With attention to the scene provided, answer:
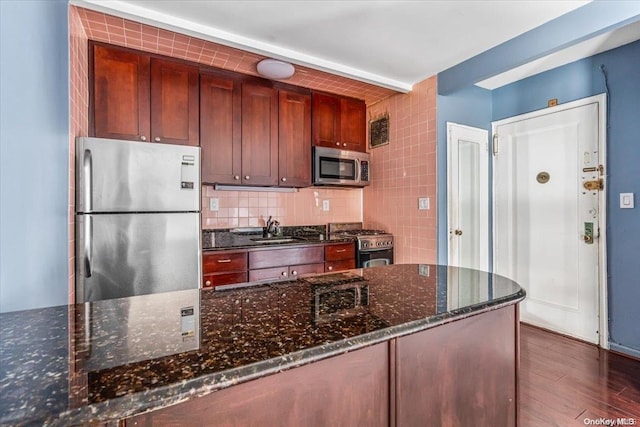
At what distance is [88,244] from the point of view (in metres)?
1.95

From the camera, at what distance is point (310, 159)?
10.8 ft

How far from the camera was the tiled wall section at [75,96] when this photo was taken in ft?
6.20

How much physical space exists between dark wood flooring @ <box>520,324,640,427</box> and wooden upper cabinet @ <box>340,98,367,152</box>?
7.94 ft

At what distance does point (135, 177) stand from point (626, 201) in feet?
11.5

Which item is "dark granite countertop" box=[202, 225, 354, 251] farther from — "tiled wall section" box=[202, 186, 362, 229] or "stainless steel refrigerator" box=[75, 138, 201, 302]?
"stainless steel refrigerator" box=[75, 138, 201, 302]

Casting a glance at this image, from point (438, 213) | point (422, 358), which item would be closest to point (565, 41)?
point (438, 213)

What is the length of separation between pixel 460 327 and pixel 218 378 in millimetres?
689

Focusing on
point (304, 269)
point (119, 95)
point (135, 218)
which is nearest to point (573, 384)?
point (304, 269)

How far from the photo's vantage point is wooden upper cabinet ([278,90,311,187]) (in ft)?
10.3

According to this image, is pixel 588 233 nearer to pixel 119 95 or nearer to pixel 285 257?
pixel 285 257

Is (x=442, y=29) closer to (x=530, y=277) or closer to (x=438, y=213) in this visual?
(x=438, y=213)

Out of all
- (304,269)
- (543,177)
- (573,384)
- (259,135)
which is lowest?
(573,384)

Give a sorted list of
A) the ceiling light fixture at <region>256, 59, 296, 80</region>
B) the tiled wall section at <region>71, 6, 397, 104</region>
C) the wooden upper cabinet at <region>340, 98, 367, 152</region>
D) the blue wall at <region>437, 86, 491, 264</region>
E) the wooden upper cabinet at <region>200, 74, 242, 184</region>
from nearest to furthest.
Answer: the tiled wall section at <region>71, 6, 397, 104</region> → the ceiling light fixture at <region>256, 59, 296, 80</region> → the wooden upper cabinet at <region>200, 74, 242, 184</region> → the blue wall at <region>437, 86, 491, 264</region> → the wooden upper cabinet at <region>340, 98, 367, 152</region>

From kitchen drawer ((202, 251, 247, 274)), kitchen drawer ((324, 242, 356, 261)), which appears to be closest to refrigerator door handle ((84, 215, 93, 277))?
kitchen drawer ((202, 251, 247, 274))
